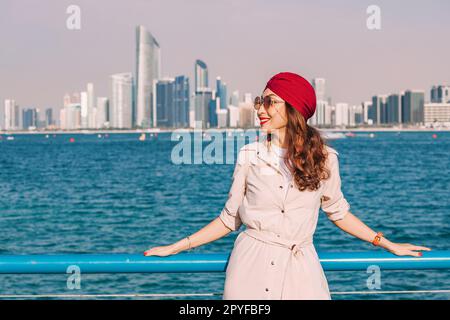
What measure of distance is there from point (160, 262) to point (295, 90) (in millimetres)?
1025

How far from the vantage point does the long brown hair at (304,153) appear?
3.03 metres

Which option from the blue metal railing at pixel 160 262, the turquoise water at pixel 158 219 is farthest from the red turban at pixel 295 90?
the turquoise water at pixel 158 219

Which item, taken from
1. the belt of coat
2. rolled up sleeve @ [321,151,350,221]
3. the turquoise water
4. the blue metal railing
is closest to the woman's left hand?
the blue metal railing

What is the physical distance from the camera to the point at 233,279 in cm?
303

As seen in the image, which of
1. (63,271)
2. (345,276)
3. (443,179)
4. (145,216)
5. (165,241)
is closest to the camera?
(63,271)

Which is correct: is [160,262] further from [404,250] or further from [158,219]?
[158,219]

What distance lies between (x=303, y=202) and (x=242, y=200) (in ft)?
0.93

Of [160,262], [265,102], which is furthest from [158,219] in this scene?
[265,102]

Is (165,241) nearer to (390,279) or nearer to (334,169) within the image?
(390,279)

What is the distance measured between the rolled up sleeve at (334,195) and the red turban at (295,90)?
0.24 metres

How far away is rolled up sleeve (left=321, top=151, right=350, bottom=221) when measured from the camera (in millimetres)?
3119

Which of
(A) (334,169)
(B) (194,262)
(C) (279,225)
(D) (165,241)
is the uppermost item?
(A) (334,169)

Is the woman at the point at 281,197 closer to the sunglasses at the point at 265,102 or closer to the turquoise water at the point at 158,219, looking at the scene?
the sunglasses at the point at 265,102
